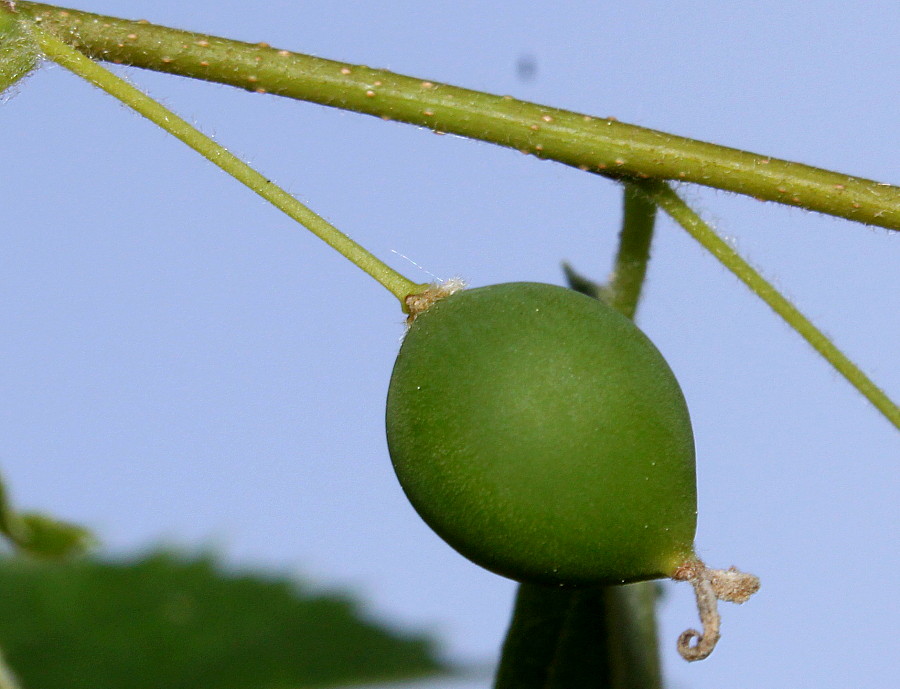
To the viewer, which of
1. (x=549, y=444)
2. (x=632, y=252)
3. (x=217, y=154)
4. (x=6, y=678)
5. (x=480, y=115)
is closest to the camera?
(x=549, y=444)

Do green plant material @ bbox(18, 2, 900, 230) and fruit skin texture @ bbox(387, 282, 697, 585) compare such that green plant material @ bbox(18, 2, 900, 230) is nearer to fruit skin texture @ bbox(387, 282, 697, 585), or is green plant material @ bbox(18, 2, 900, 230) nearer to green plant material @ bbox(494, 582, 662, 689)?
fruit skin texture @ bbox(387, 282, 697, 585)

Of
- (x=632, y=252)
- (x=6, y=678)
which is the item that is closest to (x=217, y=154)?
(x=632, y=252)

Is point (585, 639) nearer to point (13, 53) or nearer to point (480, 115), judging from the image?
point (480, 115)

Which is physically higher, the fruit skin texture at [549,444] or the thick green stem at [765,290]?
the thick green stem at [765,290]

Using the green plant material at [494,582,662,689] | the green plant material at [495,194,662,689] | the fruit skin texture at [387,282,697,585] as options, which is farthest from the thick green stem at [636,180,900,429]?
the green plant material at [494,582,662,689]

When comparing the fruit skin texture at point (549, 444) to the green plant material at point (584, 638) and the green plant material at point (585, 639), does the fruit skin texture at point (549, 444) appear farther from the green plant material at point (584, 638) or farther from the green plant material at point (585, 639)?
the green plant material at point (585, 639)

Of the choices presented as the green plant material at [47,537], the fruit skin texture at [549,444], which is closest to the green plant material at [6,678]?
the green plant material at [47,537]

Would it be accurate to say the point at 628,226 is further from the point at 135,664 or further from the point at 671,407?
the point at 135,664
